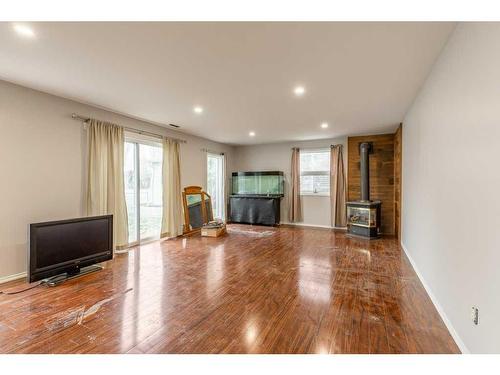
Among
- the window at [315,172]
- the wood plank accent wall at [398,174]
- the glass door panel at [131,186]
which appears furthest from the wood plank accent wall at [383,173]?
the glass door panel at [131,186]

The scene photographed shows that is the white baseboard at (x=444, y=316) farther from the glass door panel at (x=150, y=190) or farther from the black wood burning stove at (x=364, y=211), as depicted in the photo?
the glass door panel at (x=150, y=190)

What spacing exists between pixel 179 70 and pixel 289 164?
5.10 metres

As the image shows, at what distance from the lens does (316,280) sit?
3.05 metres

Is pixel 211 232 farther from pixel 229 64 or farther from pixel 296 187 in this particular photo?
pixel 229 64

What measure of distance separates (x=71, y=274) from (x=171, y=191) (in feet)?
8.44

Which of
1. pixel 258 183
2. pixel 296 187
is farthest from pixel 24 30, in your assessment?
pixel 296 187

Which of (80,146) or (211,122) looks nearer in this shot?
(80,146)

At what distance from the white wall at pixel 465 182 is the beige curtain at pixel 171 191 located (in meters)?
4.67

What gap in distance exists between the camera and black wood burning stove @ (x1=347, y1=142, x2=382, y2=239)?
17.8 ft

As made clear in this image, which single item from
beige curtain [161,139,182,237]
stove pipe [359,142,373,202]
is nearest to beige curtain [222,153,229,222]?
beige curtain [161,139,182,237]
